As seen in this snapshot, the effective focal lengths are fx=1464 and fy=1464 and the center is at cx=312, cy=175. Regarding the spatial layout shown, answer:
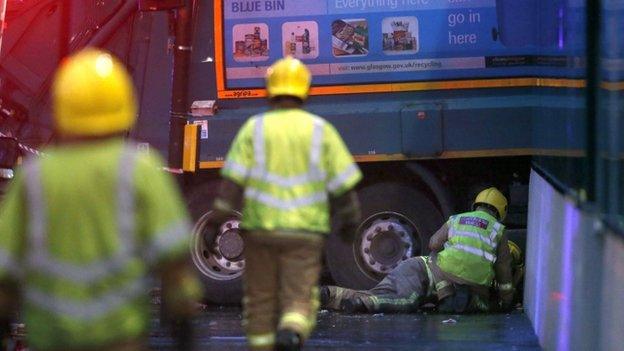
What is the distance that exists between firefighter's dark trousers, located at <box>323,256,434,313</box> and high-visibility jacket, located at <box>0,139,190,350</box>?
7.87 metres

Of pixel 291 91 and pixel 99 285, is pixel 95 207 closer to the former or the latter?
pixel 99 285

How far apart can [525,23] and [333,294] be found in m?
2.87

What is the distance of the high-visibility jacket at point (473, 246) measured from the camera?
39.7 feet

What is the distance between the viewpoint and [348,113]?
13.0m

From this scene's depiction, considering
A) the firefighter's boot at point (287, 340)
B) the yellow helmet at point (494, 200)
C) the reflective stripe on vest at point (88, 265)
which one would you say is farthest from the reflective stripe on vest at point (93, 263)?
the yellow helmet at point (494, 200)

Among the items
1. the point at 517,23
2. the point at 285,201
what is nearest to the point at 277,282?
the point at 285,201

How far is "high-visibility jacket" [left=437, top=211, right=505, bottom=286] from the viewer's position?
1209 cm

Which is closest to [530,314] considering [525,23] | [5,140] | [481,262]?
[481,262]

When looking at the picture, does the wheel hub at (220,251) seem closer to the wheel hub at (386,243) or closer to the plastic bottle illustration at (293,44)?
the wheel hub at (386,243)

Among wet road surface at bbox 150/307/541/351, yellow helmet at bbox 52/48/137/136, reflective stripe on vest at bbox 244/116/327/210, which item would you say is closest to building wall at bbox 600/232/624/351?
reflective stripe on vest at bbox 244/116/327/210

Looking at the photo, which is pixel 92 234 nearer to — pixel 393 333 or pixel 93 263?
pixel 93 263

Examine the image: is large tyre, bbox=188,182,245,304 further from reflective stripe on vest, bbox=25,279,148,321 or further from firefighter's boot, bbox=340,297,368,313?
reflective stripe on vest, bbox=25,279,148,321

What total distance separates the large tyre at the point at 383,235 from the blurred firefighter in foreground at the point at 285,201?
17.7 ft

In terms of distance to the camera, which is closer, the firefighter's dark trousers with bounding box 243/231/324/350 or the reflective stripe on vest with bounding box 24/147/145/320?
the reflective stripe on vest with bounding box 24/147/145/320
